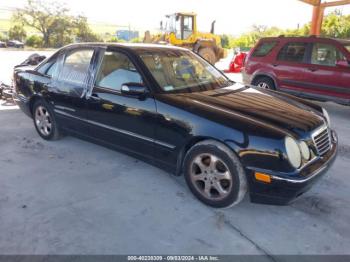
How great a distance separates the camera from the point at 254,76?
26.3ft

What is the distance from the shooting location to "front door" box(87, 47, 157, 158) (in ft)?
11.2

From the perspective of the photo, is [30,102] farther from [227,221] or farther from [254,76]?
[254,76]

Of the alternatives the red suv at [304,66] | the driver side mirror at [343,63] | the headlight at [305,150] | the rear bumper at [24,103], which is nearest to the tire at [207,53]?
the red suv at [304,66]

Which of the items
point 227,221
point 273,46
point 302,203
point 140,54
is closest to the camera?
point 227,221

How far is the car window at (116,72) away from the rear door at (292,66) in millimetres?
4899

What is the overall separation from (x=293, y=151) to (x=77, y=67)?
9.60 ft

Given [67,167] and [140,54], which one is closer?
[140,54]

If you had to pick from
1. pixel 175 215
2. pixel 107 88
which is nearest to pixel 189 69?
pixel 107 88

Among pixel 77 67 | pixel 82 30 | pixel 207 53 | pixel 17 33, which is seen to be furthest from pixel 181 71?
pixel 17 33

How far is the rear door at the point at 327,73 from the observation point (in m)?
6.57

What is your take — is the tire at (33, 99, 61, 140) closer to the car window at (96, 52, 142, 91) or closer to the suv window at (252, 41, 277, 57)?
the car window at (96, 52, 142, 91)

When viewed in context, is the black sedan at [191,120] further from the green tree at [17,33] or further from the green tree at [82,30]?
the green tree at [17,33]

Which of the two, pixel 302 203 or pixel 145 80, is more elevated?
pixel 145 80

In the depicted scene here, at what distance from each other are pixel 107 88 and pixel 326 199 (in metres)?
2.69
